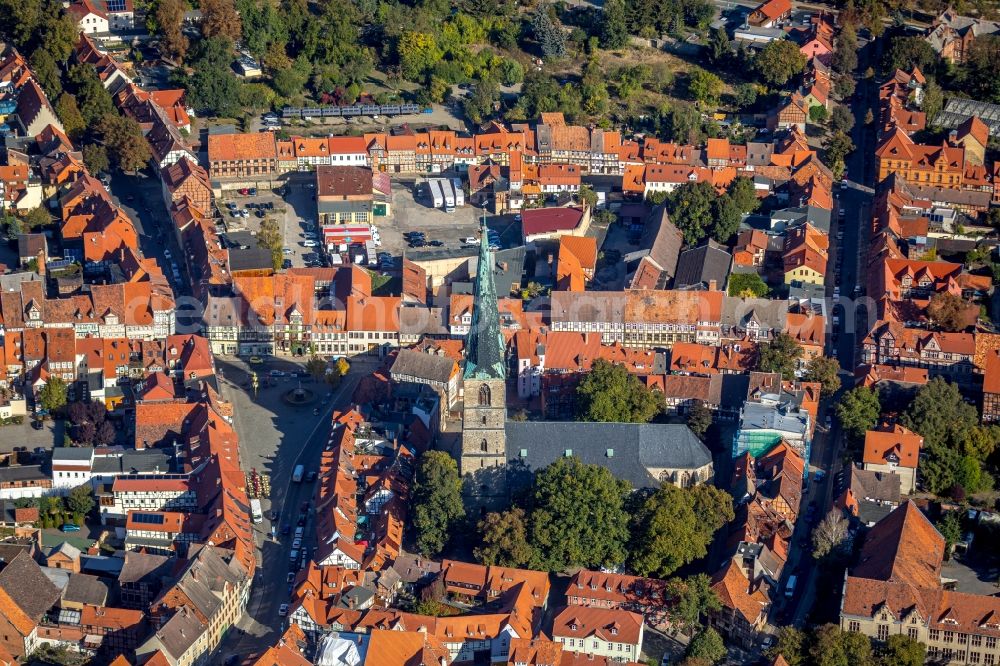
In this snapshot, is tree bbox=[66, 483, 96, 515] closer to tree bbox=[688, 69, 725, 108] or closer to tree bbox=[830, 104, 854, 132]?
tree bbox=[688, 69, 725, 108]

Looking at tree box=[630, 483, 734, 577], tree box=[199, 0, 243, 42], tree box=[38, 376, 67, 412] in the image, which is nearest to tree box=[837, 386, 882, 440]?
tree box=[630, 483, 734, 577]

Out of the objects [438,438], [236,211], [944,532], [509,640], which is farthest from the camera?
[236,211]

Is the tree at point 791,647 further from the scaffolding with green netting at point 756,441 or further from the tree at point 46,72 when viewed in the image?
the tree at point 46,72

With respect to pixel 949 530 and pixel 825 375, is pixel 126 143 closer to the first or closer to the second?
pixel 825 375

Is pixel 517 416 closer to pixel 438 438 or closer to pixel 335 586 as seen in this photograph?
pixel 438 438

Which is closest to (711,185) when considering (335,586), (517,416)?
(517,416)

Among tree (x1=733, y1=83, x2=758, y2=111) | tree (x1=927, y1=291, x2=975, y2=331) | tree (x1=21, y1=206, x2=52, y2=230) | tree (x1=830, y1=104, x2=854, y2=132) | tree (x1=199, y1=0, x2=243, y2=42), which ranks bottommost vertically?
tree (x1=927, y1=291, x2=975, y2=331)
